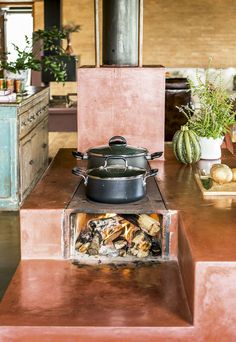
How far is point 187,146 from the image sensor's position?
3.59 meters

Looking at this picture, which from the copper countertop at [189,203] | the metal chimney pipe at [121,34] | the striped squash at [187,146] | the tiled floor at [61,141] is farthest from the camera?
the tiled floor at [61,141]

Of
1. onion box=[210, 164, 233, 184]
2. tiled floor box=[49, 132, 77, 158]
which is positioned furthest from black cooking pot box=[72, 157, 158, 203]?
tiled floor box=[49, 132, 77, 158]

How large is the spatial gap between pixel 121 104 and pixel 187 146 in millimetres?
536

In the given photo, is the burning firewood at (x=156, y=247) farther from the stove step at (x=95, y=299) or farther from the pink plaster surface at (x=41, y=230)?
the pink plaster surface at (x=41, y=230)

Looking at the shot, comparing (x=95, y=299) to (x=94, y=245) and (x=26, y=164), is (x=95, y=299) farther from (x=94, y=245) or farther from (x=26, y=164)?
(x=26, y=164)

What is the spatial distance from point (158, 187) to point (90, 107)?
0.97 metres

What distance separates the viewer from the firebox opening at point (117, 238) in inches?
107

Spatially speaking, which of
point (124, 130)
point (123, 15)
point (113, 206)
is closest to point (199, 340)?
point (113, 206)

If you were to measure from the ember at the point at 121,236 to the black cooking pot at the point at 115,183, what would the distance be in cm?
13

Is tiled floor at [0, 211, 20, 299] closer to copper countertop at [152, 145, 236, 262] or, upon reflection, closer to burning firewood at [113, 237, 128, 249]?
burning firewood at [113, 237, 128, 249]

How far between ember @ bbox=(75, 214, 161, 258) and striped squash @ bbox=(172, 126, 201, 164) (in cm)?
90

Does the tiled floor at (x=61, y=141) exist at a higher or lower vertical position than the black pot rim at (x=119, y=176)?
lower

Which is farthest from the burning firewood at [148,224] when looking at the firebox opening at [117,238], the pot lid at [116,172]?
the pot lid at [116,172]

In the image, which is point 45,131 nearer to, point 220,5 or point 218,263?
point 218,263
